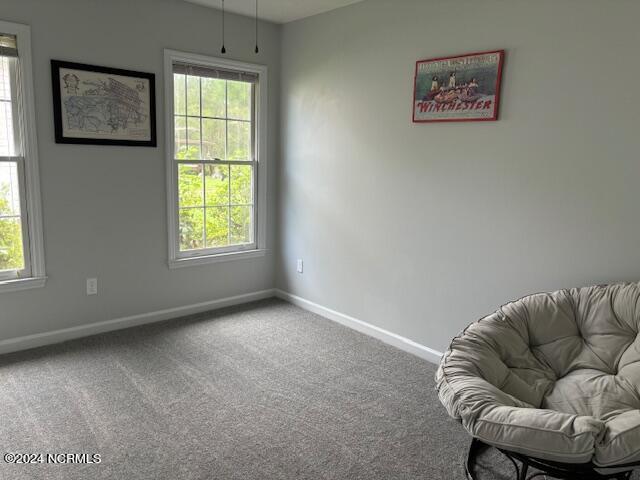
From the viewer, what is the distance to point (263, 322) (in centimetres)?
394

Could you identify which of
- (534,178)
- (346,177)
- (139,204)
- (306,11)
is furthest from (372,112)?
(139,204)

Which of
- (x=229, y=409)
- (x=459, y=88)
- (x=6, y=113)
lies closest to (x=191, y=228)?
(x=6, y=113)

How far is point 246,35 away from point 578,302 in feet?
10.5

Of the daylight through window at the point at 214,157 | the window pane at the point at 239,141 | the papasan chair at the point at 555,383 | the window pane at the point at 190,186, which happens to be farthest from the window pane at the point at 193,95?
the papasan chair at the point at 555,383

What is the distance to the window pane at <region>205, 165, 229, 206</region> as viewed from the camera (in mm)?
4070

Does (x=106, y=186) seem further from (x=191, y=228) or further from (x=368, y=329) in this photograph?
(x=368, y=329)

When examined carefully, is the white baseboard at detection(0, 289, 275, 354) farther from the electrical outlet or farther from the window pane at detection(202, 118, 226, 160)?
the window pane at detection(202, 118, 226, 160)

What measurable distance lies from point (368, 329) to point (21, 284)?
242 cm

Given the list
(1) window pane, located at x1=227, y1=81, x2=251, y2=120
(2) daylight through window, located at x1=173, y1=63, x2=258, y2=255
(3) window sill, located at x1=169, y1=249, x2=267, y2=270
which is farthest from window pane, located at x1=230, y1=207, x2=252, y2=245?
(1) window pane, located at x1=227, y1=81, x2=251, y2=120

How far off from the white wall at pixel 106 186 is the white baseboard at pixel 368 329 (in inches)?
34.7

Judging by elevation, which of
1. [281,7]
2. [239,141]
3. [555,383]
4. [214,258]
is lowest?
[555,383]

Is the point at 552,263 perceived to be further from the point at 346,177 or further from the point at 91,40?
the point at 91,40

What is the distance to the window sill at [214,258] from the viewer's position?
13.0 ft

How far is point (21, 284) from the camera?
3.19m
